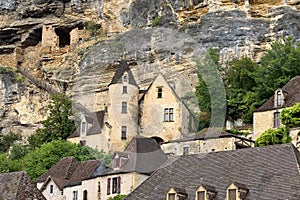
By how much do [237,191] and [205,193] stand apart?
1.67 metres

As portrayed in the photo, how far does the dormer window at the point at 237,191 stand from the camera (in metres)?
38.4

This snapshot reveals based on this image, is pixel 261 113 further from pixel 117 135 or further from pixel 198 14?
pixel 117 135

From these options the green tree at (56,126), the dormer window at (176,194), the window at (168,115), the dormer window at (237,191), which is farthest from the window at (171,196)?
the green tree at (56,126)

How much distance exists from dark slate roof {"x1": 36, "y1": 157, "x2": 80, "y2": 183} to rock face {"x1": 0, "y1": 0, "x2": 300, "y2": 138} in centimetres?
872

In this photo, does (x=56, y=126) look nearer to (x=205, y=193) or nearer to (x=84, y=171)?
(x=84, y=171)

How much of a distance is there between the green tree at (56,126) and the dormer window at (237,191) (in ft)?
141

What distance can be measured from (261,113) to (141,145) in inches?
1190

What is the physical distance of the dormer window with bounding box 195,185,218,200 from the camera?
39469 mm

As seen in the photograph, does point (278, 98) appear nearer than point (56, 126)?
Yes

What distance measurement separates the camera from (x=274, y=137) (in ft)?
192

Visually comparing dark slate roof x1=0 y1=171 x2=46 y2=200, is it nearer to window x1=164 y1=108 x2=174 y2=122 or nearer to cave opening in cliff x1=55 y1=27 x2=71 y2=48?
window x1=164 y1=108 x2=174 y2=122

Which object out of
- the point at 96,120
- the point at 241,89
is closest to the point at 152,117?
the point at 96,120

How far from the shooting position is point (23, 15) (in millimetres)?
100500

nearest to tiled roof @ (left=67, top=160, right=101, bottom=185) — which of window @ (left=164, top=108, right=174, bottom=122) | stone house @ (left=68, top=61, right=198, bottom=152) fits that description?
stone house @ (left=68, top=61, right=198, bottom=152)
